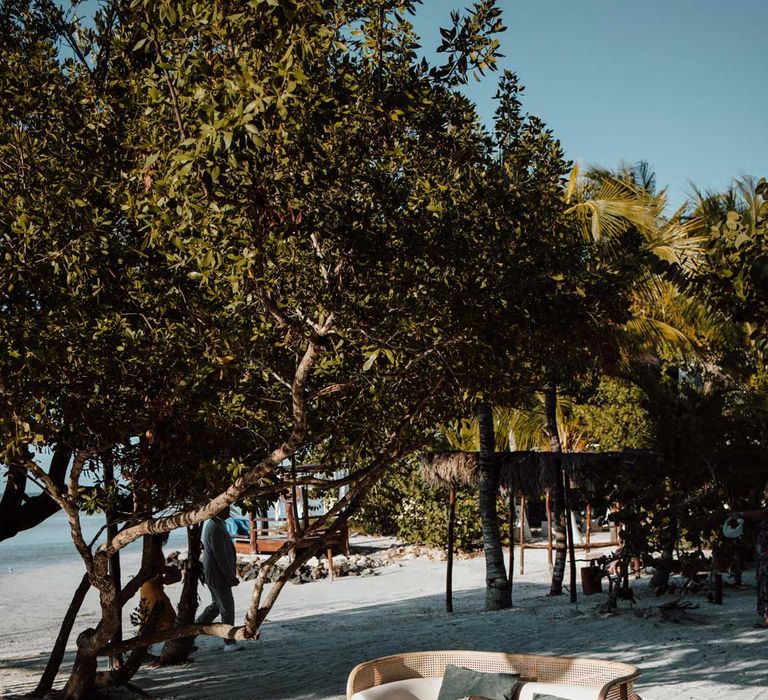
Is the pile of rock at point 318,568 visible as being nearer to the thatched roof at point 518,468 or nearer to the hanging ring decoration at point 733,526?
the thatched roof at point 518,468

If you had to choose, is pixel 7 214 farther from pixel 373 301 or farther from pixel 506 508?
pixel 506 508

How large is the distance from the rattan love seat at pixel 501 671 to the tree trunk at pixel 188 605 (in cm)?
420

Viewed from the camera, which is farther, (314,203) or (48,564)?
(48,564)

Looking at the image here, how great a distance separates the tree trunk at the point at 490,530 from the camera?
1348 cm

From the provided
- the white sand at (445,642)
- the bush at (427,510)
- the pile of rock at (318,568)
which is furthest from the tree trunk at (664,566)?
the pile of rock at (318,568)

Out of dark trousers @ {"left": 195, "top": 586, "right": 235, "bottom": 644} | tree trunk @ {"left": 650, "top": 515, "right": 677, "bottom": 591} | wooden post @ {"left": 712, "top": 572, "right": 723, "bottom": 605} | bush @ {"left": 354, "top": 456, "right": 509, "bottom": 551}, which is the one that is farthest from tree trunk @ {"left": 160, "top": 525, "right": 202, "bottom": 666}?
bush @ {"left": 354, "top": 456, "right": 509, "bottom": 551}

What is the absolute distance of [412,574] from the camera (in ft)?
68.9

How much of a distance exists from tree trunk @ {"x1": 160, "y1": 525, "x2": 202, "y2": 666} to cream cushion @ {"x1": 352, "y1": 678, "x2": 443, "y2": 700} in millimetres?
4263

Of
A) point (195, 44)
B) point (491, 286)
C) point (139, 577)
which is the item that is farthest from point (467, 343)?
point (139, 577)

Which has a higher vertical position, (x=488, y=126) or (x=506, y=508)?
(x=488, y=126)

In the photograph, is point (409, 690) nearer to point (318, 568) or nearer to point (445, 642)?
point (445, 642)

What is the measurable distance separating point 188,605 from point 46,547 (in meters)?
43.0

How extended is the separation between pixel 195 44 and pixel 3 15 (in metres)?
2.86

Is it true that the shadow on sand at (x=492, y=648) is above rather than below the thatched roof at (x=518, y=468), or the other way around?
below
